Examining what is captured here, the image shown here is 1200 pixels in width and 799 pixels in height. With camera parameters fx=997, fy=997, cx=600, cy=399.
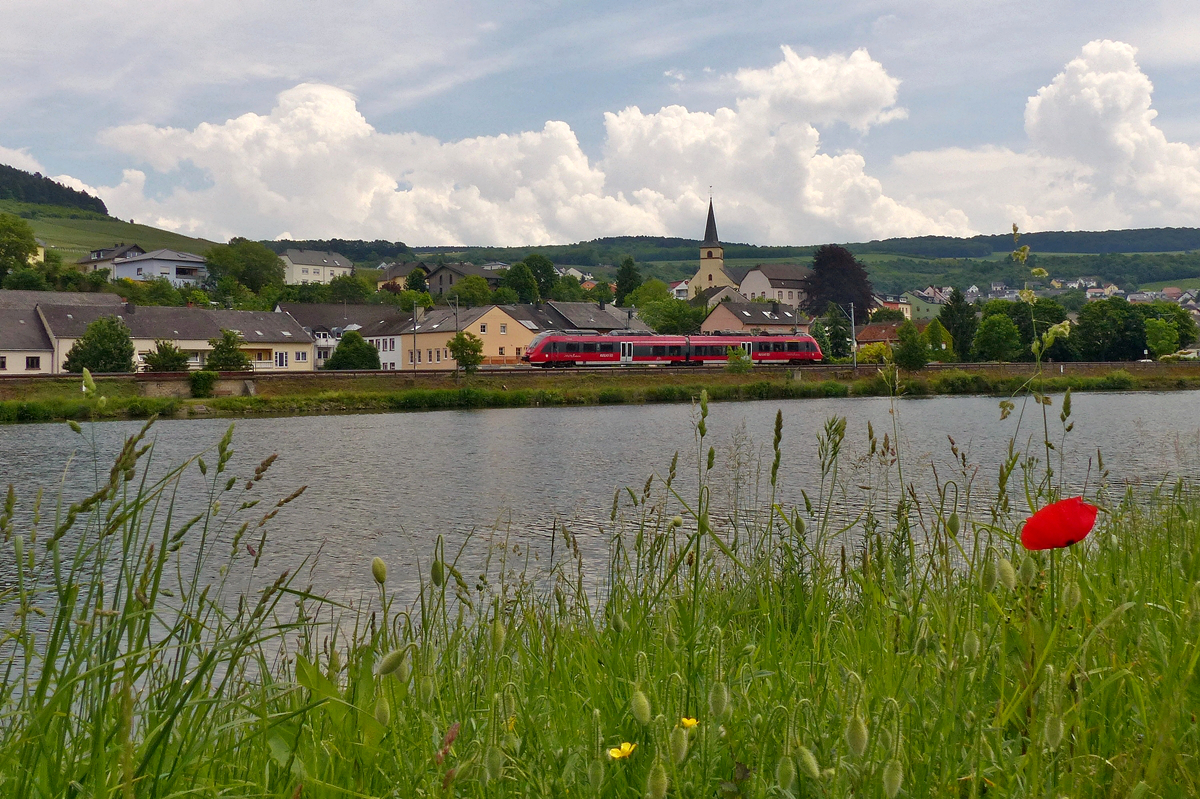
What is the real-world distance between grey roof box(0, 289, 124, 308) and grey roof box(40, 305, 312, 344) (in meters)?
7.50

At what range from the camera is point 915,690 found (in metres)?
2.32

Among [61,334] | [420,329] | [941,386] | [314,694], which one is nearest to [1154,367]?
[941,386]

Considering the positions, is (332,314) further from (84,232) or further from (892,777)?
(84,232)

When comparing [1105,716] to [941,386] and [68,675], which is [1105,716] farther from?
[941,386]

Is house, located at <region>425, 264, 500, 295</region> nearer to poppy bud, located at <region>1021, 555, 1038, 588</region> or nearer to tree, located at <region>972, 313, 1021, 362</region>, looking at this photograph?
tree, located at <region>972, 313, 1021, 362</region>

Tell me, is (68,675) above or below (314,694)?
above

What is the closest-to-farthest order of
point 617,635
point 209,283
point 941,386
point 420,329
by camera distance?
point 617,635 < point 941,386 < point 420,329 < point 209,283

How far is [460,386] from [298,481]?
1232 inches

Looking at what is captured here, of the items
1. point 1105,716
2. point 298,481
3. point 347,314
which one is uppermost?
point 347,314

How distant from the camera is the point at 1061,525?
171 centimetres

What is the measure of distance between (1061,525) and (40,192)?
723 feet

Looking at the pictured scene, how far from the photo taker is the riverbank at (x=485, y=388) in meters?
40.8

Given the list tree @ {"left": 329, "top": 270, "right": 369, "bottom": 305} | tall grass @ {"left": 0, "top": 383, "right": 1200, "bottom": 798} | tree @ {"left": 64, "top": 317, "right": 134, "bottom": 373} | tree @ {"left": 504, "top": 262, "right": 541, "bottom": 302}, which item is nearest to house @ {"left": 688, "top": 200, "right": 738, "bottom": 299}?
tree @ {"left": 504, "top": 262, "right": 541, "bottom": 302}

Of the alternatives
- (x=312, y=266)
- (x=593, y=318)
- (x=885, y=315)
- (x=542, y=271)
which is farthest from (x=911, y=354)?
(x=312, y=266)
